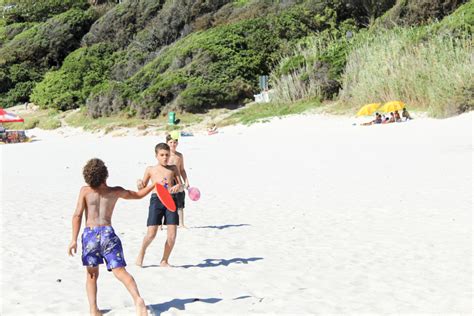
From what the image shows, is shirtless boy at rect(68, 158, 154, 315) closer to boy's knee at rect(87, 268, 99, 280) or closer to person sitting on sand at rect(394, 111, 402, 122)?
boy's knee at rect(87, 268, 99, 280)

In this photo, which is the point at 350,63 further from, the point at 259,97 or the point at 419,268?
the point at 419,268

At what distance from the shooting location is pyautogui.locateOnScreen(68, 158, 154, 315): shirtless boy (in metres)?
3.99

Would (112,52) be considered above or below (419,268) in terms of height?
above

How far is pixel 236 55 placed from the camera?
108 ft

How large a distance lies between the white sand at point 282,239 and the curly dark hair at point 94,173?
3.01 feet

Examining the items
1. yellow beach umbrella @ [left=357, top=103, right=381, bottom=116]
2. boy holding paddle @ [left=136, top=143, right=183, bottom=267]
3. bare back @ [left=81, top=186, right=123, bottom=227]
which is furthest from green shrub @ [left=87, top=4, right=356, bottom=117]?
bare back @ [left=81, top=186, right=123, bottom=227]

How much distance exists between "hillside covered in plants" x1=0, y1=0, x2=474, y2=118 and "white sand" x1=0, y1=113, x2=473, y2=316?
25.7 feet

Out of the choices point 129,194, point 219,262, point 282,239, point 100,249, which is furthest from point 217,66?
point 100,249

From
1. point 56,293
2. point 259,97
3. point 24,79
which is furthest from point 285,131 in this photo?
point 24,79

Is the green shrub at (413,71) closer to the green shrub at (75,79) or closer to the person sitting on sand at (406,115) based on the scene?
the person sitting on sand at (406,115)

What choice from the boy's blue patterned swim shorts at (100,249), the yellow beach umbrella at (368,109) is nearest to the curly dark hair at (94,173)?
the boy's blue patterned swim shorts at (100,249)

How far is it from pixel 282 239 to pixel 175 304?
7.88 feet

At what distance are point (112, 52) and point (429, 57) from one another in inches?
1138

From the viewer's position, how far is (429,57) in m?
21.6
